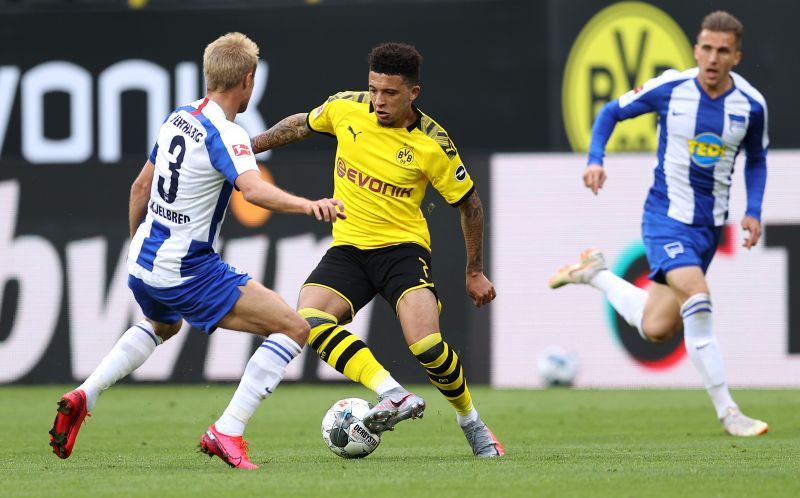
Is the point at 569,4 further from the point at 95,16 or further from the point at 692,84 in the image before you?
the point at 692,84

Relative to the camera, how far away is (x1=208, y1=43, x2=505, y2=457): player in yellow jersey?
23.7ft

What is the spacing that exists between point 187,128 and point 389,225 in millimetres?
1433

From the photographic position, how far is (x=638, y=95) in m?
8.71

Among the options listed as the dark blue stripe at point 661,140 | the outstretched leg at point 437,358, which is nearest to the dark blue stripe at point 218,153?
the outstretched leg at point 437,358

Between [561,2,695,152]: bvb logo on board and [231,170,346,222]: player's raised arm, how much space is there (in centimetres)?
799

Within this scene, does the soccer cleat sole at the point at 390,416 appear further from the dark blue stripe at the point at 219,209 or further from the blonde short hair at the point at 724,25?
the blonde short hair at the point at 724,25

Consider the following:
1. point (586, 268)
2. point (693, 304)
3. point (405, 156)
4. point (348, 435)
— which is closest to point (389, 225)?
point (405, 156)

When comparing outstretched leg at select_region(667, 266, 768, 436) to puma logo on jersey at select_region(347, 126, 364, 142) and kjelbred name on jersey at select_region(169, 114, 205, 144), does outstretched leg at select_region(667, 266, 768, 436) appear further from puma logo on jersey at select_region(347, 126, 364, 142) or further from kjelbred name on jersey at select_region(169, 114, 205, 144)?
kjelbred name on jersey at select_region(169, 114, 205, 144)

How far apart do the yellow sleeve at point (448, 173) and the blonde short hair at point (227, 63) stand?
1.18 m

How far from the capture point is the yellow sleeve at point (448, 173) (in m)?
7.40

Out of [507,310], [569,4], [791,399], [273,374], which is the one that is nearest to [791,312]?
[791,399]

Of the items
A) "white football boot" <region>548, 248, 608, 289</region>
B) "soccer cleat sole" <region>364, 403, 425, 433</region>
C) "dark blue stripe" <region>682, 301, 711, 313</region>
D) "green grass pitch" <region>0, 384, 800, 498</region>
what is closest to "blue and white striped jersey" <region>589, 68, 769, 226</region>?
"dark blue stripe" <region>682, 301, 711, 313</region>

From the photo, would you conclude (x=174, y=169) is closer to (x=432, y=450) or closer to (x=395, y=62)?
(x=395, y=62)

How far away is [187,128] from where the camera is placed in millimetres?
6469
